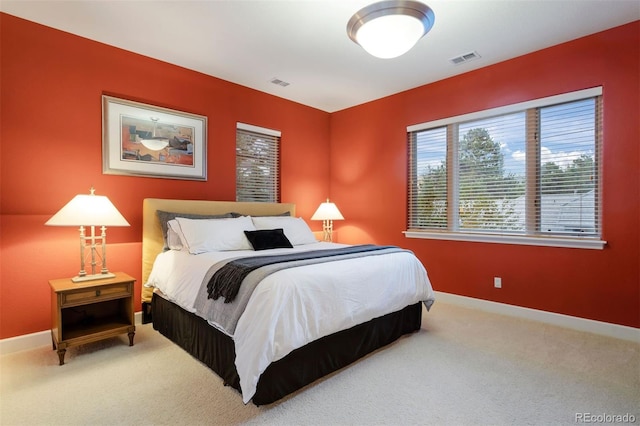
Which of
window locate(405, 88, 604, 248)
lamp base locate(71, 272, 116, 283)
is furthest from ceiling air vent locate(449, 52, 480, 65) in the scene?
lamp base locate(71, 272, 116, 283)

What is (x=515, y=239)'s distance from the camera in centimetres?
346

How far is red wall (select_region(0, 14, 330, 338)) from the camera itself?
265cm

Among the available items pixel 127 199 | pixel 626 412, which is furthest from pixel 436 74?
pixel 127 199

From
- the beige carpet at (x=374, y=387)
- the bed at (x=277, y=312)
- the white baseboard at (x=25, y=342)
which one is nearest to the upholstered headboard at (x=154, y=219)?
the bed at (x=277, y=312)

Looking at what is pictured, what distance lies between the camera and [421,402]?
1938mm

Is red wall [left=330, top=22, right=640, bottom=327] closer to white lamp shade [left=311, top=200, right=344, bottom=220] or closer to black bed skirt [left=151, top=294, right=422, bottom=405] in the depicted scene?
white lamp shade [left=311, top=200, right=344, bottom=220]

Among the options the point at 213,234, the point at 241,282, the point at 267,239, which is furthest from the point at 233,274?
→ the point at 267,239

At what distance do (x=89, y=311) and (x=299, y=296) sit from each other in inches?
84.2

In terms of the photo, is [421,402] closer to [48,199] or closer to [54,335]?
[54,335]

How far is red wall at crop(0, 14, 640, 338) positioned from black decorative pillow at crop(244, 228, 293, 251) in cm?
99

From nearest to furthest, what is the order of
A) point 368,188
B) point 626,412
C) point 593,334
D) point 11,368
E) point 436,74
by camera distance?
1. point 626,412
2. point 11,368
3. point 593,334
4. point 436,74
5. point 368,188

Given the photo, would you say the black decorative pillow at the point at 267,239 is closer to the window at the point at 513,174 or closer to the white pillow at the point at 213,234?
the white pillow at the point at 213,234

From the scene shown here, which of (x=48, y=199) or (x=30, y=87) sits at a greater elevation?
(x=30, y=87)

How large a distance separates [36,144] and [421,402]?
3.57 meters
